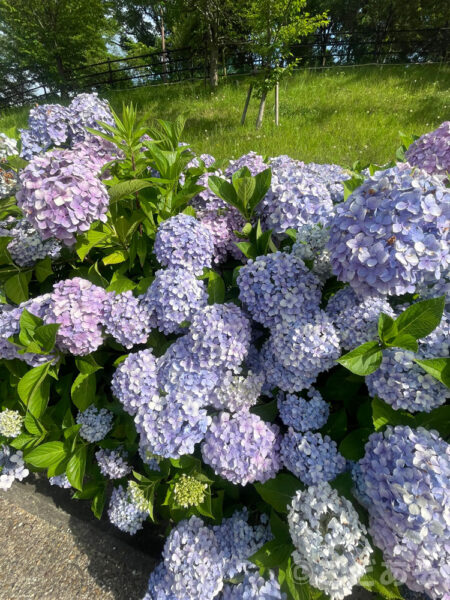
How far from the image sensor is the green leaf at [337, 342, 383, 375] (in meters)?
1.11

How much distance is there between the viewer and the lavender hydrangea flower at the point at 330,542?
1039 millimetres

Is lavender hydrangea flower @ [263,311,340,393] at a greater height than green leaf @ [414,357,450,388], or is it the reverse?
green leaf @ [414,357,450,388]

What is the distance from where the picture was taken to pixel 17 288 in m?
1.88

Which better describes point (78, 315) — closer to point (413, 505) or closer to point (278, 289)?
point (278, 289)

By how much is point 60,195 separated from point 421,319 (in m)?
1.34

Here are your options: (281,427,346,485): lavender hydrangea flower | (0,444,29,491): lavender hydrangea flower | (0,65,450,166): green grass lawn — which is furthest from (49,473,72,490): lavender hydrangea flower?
(0,65,450,166): green grass lawn

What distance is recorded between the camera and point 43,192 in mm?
1370

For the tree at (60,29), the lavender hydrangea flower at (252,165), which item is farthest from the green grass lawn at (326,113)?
→ the tree at (60,29)

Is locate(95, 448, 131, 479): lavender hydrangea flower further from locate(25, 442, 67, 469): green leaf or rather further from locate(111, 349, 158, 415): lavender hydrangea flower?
locate(111, 349, 158, 415): lavender hydrangea flower

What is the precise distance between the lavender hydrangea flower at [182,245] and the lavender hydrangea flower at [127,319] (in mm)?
229

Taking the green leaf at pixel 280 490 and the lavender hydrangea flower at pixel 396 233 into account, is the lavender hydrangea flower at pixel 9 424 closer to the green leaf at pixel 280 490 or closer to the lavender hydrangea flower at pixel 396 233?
the green leaf at pixel 280 490

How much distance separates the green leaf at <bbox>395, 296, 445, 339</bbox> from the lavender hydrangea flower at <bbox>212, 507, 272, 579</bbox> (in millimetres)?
1028

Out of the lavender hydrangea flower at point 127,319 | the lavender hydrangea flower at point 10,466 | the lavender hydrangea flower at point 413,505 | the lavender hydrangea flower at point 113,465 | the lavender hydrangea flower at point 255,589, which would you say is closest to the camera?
the lavender hydrangea flower at point 413,505

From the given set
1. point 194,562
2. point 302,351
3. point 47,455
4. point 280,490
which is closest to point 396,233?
point 302,351
